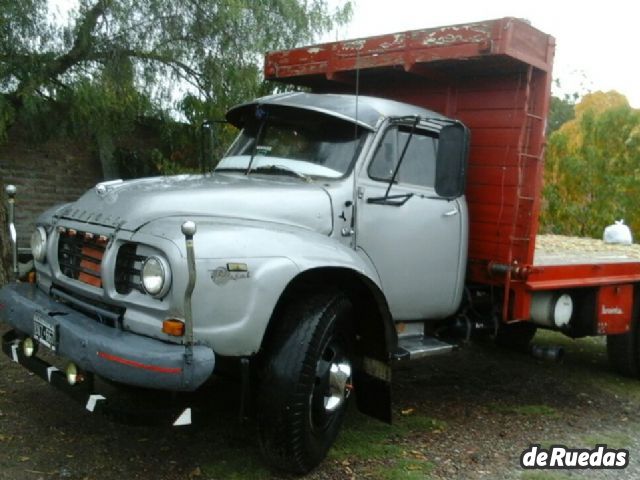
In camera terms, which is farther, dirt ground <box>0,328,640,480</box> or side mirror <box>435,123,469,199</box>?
side mirror <box>435,123,469,199</box>

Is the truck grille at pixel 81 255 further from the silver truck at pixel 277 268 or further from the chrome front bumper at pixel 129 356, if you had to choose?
the chrome front bumper at pixel 129 356

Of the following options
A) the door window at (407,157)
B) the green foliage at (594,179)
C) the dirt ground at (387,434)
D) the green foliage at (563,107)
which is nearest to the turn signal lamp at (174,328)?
the dirt ground at (387,434)

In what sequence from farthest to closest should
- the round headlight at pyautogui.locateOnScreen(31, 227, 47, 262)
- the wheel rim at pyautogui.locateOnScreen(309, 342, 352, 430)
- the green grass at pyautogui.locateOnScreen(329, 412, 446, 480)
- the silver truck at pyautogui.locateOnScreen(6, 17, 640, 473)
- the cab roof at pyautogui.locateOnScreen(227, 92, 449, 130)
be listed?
the cab roof at pyautogui.locateOnScreen(227, 92, 449, 130), the round headlight at pyautogui.locateOnScreen(31, 227, 47, 262), the green grass at pyautogui.locateOnScreen(329, 412, 446, 480), the wheel rim at pyautogui.locateOnScreen(309, 342, 352, 430), the silver truck at pyautogui.locateOnScreen(6, 17, 640, 473)

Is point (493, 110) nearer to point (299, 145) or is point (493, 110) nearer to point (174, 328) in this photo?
point (299, 145)

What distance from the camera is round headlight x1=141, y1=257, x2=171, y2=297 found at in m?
3.27

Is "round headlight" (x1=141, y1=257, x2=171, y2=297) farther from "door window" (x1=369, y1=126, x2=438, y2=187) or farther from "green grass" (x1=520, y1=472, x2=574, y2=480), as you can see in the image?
"green grass" (x1=520, y1=472, x2=574, y2=480)

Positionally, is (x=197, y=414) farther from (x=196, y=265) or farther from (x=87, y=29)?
(x=87, y=29)

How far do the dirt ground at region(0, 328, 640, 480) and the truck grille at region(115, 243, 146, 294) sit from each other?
2.24ft

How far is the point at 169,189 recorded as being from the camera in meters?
3.90

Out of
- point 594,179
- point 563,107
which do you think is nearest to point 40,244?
point 594,179

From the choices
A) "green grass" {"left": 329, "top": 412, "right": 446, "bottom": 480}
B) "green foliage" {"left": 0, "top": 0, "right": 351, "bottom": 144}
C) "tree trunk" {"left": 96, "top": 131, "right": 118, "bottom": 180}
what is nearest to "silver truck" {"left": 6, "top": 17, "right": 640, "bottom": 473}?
"green grass" {"left": 329, "top": 412, "right": 446, "bottom": 480}

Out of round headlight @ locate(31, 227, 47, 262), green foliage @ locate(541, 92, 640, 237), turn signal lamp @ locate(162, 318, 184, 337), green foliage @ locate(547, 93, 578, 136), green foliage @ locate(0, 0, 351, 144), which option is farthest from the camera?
green foliage @ locate(547, 93, 578, 136)

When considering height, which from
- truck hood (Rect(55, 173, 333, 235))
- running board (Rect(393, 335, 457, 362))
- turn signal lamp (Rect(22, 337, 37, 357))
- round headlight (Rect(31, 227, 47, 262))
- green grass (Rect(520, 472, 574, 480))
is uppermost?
truck hood (Rect(55, 173, 333, 235))

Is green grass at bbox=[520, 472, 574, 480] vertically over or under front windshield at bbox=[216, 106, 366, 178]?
under
